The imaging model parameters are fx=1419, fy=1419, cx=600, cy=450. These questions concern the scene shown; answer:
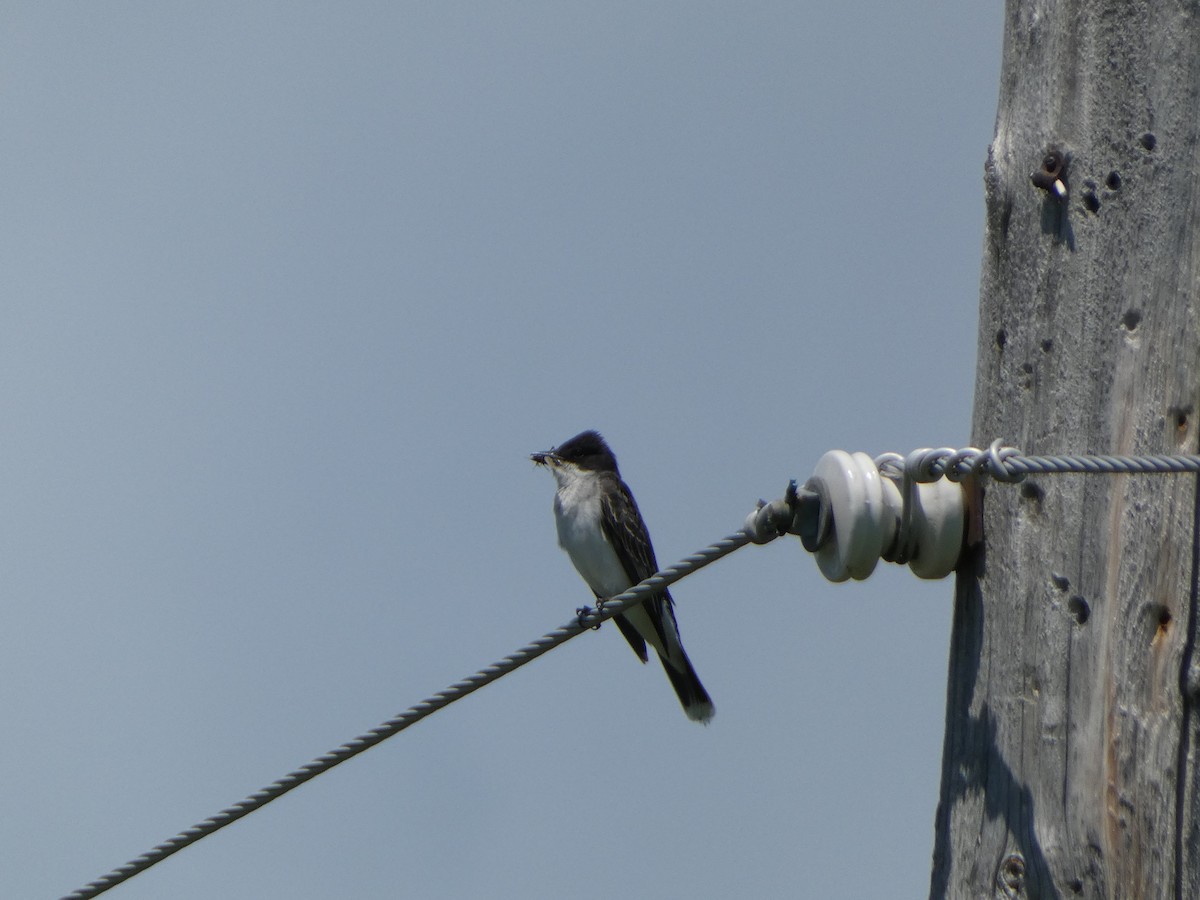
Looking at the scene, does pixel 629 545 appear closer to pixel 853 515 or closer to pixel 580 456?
pixel 580 456

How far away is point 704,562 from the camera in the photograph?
3.96 metres

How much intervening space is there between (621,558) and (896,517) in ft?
19.8

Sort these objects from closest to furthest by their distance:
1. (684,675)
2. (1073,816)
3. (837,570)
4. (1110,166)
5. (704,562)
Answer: (1073,816), (1110,166), (837,570), (704,562), (684,675)

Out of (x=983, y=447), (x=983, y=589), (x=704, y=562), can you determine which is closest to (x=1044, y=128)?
(x=983, y=447)

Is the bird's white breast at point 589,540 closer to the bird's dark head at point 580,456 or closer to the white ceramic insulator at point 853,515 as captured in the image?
the bird's dark head at point 580,456

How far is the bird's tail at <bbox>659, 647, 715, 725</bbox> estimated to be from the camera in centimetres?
906

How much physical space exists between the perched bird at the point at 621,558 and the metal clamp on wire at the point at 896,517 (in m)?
5.63

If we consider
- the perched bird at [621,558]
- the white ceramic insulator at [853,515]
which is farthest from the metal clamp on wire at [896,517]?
the perched bird at [621,558]

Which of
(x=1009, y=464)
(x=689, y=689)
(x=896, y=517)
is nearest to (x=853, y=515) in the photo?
(x=896, y=517)

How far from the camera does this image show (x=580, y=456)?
9.98 metres

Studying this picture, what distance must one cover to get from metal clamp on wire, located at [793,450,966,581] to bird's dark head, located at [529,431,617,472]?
6482 millimetres

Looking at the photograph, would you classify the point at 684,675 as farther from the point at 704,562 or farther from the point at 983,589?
the point at 983,589

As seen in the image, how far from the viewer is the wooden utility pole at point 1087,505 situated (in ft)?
9.20

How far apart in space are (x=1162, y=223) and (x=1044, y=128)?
0.42m
